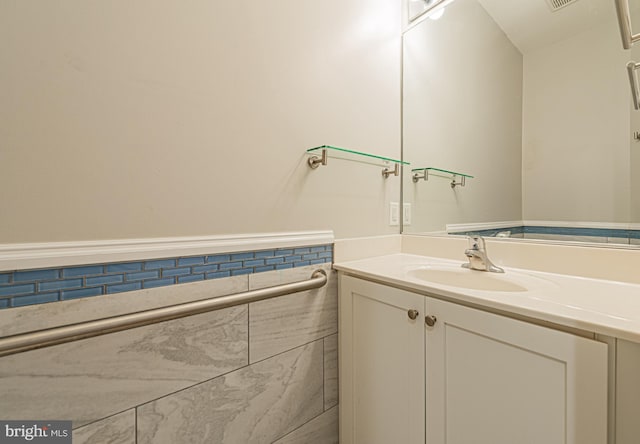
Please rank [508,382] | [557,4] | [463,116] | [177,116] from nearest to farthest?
[508,382], [177,116], [557,4], [463,116]

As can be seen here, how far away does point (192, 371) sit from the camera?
2.37 ft

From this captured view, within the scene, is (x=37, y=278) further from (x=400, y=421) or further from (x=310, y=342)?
(x=400, y=421)

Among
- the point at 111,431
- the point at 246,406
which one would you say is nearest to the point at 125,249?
the point at 111,431

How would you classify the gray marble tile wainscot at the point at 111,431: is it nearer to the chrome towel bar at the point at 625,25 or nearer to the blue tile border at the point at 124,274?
the blue tile border at the point at 124,274

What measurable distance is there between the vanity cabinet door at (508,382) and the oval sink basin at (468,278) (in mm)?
279

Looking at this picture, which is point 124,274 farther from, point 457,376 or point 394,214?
point 394,214

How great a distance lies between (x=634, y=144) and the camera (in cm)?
78

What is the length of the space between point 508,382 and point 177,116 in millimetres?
991

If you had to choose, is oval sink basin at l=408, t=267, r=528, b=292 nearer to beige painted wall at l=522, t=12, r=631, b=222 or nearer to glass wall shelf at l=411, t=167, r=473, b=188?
beige painted wall at l=522, t=12, r=631, b=222

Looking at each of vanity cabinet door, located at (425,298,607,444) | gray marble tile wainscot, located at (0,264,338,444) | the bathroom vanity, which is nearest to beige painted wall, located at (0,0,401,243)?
gray marble tile wainscot, located at (0,264,338,444)

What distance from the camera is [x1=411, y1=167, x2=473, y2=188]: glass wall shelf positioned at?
1200 millimetres

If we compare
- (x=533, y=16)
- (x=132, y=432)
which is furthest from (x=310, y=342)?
(x=533, y=16)

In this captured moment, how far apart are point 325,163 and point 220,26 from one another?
1.65 ft

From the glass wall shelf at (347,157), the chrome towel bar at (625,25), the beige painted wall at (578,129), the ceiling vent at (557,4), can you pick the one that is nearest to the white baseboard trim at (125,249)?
the glass wall shelf at (347,157)
